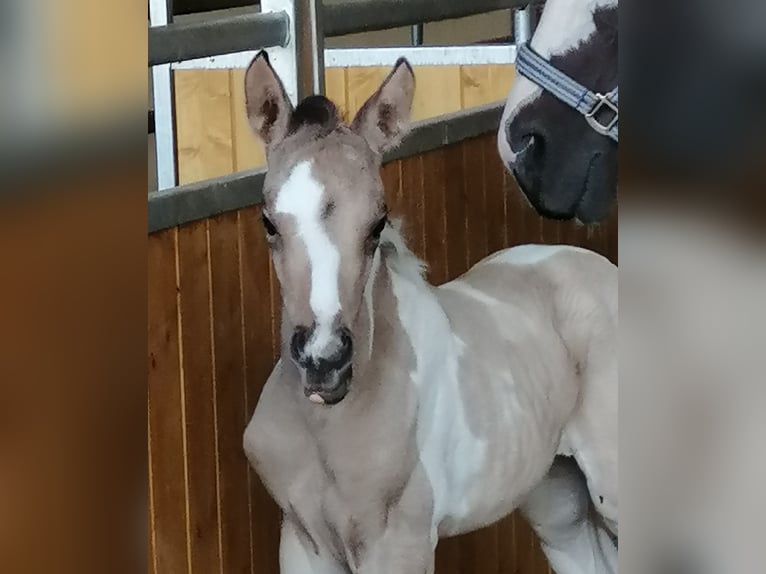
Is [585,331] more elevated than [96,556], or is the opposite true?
[96,556]

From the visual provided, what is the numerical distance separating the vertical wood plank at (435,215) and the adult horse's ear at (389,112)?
61cm

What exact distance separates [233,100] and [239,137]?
7 cm

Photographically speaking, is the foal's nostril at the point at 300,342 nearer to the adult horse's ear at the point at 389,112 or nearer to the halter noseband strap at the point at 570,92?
the adult horse's ear at the point at 389,112

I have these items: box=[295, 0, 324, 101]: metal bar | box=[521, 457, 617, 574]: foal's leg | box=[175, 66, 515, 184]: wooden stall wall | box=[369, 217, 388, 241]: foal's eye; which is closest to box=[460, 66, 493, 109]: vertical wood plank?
box=[175, 66, 515, 184]: wooden stall wall

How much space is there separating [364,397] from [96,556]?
23.1 inches

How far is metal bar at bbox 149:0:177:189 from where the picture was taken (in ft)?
4.94

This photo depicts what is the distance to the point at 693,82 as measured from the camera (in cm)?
24

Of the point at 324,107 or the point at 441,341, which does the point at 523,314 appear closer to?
the point at 441,341

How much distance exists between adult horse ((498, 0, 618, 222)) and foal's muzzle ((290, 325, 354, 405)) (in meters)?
0.25

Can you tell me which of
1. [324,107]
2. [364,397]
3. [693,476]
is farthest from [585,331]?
[693,476]

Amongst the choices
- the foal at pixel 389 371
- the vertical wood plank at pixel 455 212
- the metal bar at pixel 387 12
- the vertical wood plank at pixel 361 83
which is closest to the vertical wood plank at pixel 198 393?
the foal at pixel 389 371

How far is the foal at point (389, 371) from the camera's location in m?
0.76

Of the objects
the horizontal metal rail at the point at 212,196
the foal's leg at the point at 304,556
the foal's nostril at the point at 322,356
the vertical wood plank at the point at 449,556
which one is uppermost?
the horizontal metal rail at the point at 212,196

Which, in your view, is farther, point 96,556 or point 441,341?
point 441,341
